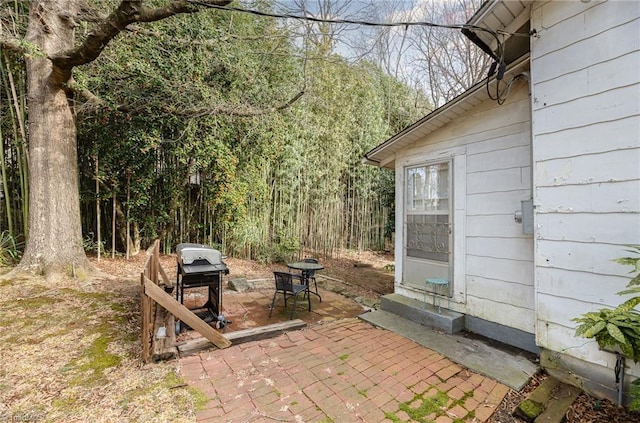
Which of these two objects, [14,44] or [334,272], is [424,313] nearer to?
[334,272]

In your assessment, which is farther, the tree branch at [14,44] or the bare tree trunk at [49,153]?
the bare tree trunk at [49,153]

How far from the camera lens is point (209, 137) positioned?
5332 mm

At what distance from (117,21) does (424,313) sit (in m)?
5.15

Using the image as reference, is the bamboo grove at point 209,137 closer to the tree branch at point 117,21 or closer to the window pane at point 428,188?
the tree branch at point 117,21

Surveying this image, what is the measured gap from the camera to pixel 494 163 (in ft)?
10.0

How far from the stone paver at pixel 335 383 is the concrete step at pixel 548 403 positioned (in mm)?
Answer: 176

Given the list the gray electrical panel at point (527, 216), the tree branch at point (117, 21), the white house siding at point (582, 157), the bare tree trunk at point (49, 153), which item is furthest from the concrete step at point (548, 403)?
the bare tree trunk at point (49, 153)

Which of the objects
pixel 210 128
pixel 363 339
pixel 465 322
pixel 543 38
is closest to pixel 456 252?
pixel 465 322

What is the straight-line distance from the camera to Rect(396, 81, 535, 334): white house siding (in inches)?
110

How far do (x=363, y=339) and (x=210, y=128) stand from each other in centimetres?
477

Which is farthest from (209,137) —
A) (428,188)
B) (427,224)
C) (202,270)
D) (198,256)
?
(427,224)

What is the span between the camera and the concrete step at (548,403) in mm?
1854

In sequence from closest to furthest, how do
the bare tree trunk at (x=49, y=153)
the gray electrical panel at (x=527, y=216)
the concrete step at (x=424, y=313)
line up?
1. the gray electrical panel at (x=527, y=216)
2. the concrete step at (x=424, y=313)
3. the bare tree trunk at (x=49, y=153)

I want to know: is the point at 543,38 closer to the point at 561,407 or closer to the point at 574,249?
the point at 574,249
